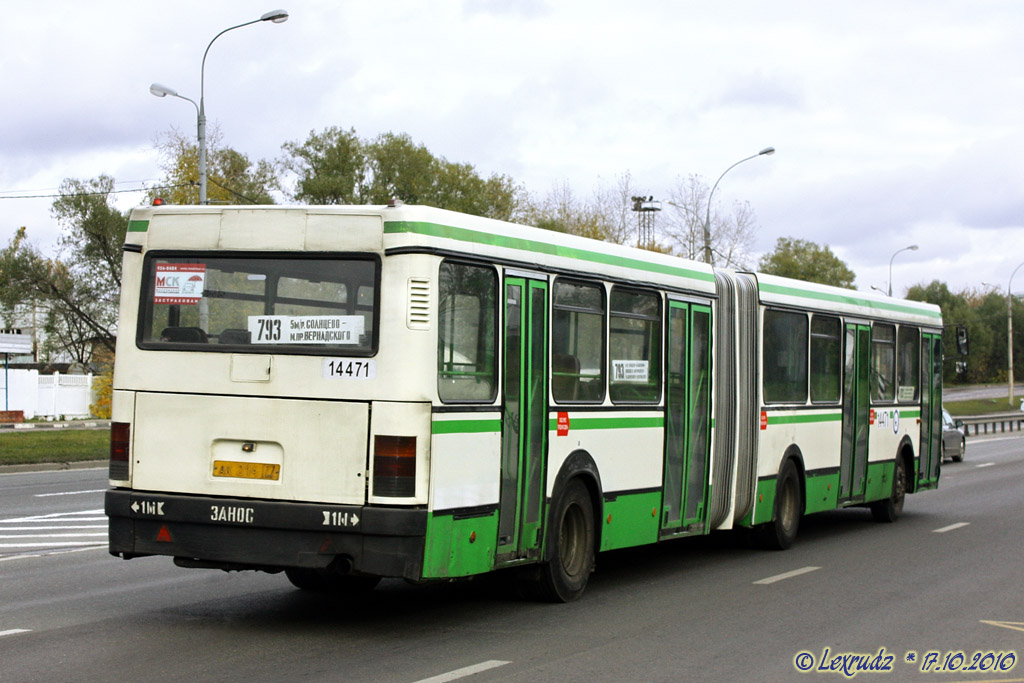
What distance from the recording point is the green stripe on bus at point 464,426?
27.1ft

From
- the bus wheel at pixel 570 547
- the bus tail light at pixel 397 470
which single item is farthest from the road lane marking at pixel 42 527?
the bus tail light at pixel 397 470

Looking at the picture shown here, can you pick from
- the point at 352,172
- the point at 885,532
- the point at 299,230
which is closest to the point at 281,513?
the point at 299,230

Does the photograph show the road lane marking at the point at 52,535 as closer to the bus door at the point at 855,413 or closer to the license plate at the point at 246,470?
the license plate at the point at 246,470

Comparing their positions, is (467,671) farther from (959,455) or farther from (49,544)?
(959,455)

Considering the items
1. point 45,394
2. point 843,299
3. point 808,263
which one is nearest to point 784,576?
point 843,299

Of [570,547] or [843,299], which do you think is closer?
[570,547]

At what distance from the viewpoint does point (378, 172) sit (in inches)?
2675

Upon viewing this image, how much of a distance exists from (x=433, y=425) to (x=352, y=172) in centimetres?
6062

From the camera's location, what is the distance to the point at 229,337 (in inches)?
339

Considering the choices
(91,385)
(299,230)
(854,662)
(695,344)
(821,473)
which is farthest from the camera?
(91,385)

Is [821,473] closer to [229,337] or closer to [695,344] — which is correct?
[695,344]

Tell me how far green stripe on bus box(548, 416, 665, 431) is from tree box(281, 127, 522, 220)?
5493 cm

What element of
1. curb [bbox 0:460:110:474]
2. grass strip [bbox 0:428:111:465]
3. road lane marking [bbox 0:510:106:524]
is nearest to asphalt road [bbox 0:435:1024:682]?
road lane marking [bbox 0:510:106:524]

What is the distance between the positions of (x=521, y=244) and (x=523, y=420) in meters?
1.34
